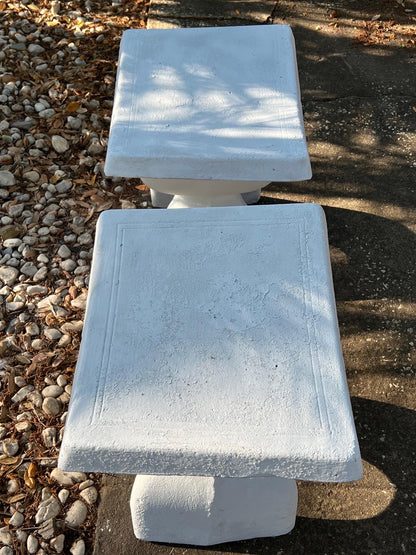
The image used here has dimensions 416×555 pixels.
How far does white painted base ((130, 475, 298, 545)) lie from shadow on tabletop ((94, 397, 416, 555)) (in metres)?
0.09

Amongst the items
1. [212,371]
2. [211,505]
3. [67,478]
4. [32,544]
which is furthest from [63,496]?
[212,371]

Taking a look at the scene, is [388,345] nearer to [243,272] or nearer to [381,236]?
[381,236]

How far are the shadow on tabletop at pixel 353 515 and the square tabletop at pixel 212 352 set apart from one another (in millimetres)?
680

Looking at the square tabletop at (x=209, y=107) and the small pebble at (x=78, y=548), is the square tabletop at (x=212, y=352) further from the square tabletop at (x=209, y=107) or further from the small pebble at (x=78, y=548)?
the small pebble at (x=78, y=548)

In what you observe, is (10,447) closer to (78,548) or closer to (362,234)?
(78,548)

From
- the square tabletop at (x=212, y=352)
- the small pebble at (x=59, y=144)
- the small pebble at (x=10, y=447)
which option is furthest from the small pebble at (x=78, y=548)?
the small pebble at (x=59, y=144)

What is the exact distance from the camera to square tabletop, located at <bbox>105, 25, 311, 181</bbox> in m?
2.07

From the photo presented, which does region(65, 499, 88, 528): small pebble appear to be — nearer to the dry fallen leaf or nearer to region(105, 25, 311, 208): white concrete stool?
region(105, 25, 311, 208): white concrete stool

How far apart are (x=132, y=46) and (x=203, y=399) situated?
1627 mm

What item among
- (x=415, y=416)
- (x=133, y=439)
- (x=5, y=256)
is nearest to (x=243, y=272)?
(x=133, y=439)

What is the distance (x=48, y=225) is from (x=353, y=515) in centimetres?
183

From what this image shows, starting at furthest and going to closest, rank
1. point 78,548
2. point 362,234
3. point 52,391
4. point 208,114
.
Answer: point 362,234
point 52,391
point 208,114
point 78,548

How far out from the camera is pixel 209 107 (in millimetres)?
2244

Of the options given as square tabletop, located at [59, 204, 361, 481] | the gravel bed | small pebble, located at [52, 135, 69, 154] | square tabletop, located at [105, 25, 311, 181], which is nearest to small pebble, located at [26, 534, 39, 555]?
the gravel bed
